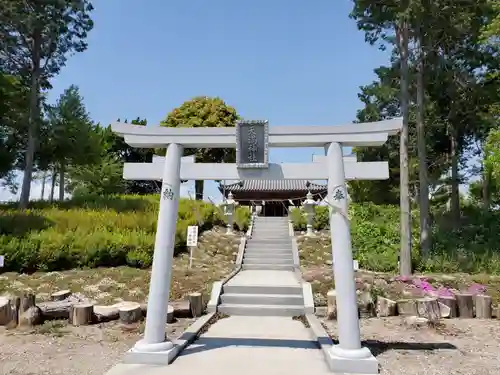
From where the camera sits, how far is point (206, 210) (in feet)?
55.6

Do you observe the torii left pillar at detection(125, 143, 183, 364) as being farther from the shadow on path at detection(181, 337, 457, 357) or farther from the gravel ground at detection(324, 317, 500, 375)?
the gravel ground at detection(324, 317, 500, 375)

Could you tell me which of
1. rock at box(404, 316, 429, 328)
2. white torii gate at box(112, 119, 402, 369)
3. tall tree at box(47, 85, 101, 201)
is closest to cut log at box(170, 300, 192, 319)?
white torii gate at box(112, 119, 402, 369)

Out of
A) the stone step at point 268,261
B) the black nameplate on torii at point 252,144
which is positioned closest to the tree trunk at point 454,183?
the stone step at point 268,261

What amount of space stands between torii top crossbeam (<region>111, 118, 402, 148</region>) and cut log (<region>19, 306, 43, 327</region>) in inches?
144

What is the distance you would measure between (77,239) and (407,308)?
9.30 m

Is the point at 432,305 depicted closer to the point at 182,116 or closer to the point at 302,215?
the point at 302,215

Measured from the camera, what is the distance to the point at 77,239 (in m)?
11.4

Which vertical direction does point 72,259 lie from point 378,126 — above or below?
below

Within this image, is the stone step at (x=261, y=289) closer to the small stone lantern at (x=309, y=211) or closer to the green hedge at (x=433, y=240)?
the green hedge at (x=433, y=240)

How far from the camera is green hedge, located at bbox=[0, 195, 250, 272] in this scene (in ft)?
35.5

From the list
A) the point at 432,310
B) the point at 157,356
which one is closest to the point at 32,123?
the point at 157,356

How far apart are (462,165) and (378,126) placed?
18766 millimetres

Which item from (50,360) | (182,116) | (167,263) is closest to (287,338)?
(167,263)

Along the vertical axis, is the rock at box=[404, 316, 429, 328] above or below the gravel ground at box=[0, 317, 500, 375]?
above
